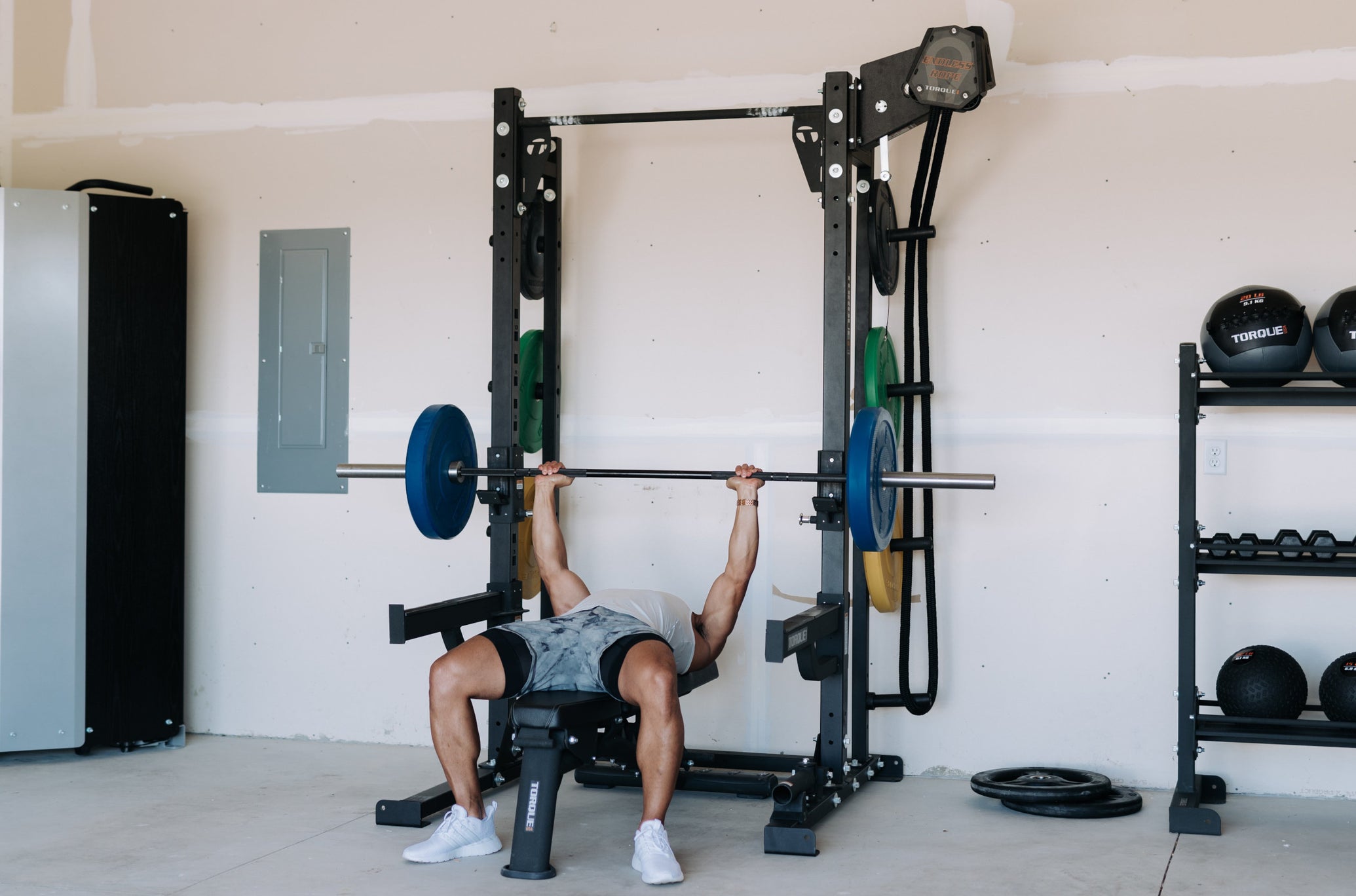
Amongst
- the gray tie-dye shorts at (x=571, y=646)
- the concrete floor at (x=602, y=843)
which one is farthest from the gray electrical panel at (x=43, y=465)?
the gray tie-dye shorts at (x=571, y=646)

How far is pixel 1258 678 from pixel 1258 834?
1.36ft

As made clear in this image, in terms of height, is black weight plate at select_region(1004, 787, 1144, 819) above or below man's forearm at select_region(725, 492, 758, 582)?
below

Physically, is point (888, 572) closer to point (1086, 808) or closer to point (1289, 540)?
point (1086, 808)

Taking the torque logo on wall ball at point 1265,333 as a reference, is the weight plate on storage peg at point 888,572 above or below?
below

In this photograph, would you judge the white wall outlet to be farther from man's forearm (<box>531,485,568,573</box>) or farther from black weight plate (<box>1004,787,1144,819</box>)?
man's forearm (<box>531,485,568,573</box>)

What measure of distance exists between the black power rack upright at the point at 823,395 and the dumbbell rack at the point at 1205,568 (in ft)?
2.88

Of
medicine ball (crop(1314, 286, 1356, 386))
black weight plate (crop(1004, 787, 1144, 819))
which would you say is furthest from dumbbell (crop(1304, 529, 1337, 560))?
black weight plate (crop(1004, 787, 1144, 819))

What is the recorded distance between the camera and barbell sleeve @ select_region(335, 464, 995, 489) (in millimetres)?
3309

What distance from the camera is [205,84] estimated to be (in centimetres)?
468

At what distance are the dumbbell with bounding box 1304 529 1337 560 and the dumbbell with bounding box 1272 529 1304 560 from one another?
0.03 m

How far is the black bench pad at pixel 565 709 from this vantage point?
117 inches

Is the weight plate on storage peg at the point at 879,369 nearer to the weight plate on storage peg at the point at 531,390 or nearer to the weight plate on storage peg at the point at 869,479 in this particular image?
the weight plate on storage peg at the point at 869,479

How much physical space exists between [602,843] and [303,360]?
7.22 ft

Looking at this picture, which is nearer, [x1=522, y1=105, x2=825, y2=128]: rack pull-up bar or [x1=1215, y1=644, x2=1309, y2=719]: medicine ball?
[x1=1215, y1=644, x2=1309, y2=719]: medicine ball
